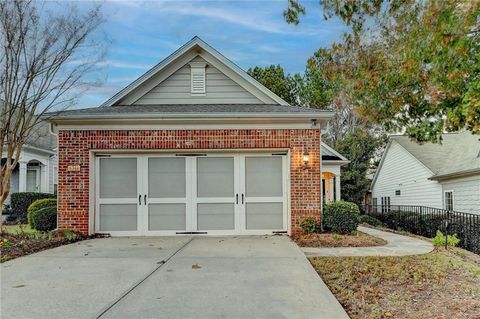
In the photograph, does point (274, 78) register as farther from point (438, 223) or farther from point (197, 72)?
point (438, 223)

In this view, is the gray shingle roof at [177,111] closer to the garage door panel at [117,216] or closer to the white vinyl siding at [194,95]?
the white vinyl siding at [194,95]

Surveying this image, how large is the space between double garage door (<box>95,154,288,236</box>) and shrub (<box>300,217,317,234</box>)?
1.85 feet

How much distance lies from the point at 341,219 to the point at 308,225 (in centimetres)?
84

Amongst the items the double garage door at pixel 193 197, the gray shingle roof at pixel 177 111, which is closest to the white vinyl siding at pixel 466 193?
the gray shingle roof at pixel 177 111

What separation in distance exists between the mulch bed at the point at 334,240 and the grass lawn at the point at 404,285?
59.1 inches

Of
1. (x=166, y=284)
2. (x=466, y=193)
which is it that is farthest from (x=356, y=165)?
(x=166, y=284)

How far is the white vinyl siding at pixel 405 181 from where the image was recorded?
18.7 meters

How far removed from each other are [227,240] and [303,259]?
2882 millimetres

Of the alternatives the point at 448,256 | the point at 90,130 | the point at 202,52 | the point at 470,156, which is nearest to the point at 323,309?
the point at 448,256

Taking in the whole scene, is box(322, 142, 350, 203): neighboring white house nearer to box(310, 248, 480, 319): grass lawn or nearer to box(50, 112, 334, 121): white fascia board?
box(50, 112, 334, 121): white fascia board

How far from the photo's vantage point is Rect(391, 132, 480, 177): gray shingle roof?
16.0m

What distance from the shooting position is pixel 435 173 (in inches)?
704

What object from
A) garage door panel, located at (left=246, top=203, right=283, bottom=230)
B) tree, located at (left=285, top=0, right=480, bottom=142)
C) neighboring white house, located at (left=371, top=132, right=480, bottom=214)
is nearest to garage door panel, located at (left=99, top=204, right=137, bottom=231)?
garage door panel, located at (left=246, top=203, right=283, bottom=230)

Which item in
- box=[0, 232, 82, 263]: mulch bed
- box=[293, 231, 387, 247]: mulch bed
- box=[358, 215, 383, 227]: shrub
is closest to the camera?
box=[0, 232, 82, 263]: mulch bed
